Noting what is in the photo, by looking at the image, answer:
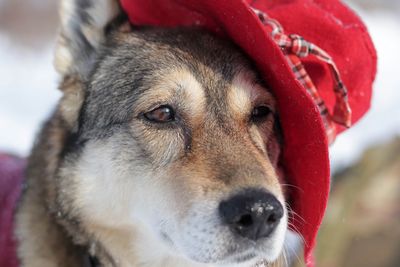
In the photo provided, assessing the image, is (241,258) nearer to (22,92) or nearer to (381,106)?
(22,92)

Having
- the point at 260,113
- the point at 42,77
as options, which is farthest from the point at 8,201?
the point at 42,77

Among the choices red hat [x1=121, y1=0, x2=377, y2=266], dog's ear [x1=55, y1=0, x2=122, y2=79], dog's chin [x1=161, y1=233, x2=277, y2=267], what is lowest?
dog's chin [x1=161, y1=233, x2=277, y2=267]

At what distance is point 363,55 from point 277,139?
1.68 feet

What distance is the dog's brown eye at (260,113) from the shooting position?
297 centimetres

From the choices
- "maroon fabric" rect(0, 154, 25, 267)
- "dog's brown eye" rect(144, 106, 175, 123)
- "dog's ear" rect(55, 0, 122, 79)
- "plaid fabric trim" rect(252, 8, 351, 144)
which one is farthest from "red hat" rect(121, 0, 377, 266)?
"maroon fabric" rect(0, 154, 25, 267)

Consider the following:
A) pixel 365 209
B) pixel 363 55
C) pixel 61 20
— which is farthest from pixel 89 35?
pixel 365 209

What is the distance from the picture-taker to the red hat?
2646mm

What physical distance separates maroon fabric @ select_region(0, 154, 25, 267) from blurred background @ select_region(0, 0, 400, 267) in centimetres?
145

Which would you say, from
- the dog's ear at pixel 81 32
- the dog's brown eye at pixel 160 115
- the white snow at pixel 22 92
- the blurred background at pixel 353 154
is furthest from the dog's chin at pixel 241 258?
the white snow at pixel 22 92

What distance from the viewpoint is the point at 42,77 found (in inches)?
337

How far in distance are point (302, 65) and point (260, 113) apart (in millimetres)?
294

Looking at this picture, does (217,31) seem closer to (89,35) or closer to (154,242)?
(89,35)

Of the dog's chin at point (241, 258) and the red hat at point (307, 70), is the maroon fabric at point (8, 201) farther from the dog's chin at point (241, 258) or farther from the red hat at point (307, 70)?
the red hat at point (307, 70)

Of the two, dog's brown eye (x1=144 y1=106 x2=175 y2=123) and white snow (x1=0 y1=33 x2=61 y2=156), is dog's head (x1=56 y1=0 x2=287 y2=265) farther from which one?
white snow (x1=0 y1=33 x2=61 y2=156)
